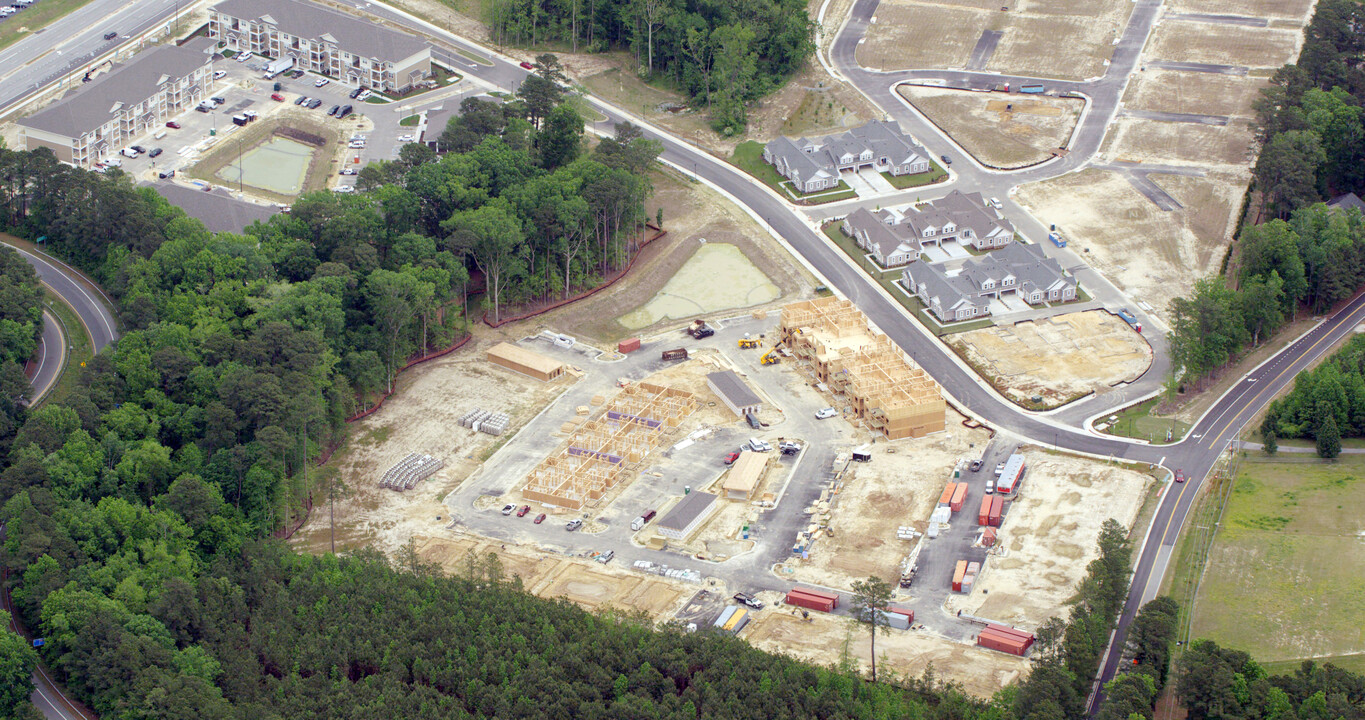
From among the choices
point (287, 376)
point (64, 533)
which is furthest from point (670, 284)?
point (64, 533)

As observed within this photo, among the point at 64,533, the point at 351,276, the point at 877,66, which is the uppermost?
the point at 877,66

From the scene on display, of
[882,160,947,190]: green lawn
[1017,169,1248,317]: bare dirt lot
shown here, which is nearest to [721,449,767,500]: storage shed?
[1017,169,1248,317]: bare dirt lot

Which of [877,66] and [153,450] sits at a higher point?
[877,66]

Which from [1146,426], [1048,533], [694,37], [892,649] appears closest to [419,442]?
[892,649]

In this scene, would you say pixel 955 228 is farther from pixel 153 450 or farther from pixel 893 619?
pixel 153 450

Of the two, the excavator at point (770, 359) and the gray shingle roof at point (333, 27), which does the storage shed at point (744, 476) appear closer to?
the excavator at point (770, 359)

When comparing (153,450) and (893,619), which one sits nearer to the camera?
(893,619)

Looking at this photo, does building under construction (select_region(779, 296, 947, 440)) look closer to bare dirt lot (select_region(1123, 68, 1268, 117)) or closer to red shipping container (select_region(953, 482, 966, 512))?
red shipping container (select_region(953, 482, 966, 512))
